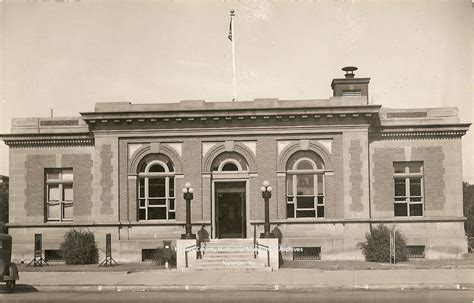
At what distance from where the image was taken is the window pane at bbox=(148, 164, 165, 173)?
29.4m

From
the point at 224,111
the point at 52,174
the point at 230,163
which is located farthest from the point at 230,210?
the point at 52,174

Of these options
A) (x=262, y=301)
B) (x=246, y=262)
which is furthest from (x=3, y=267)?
(x=246, y=262)

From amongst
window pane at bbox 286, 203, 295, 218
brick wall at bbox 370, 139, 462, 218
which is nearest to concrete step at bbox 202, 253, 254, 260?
window pane at bbox 286, 203, 295, 218

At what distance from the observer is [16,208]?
30.0m

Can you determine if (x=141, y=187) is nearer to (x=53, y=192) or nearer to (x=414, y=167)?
(x=53, y=192)

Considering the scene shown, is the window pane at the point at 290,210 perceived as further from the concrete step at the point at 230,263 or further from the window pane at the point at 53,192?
the window pane at the point at 53,192

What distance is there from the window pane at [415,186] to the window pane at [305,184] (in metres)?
4.94

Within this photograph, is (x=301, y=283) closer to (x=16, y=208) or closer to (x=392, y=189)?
(x=392, y=189)

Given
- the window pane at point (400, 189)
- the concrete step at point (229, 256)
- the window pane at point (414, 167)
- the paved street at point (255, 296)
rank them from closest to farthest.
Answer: the paved street at point (255, 296) → the concrete step at point (229, 256) → the window pane at point (400, 189) → the window pane at point (414, 167)

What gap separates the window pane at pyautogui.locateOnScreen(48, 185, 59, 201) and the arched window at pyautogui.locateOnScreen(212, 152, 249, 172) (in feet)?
26.3

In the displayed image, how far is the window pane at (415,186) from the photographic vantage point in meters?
29.5

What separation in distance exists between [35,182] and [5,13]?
1163 cm

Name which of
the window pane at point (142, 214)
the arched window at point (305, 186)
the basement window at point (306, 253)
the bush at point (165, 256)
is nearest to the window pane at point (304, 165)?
the arched window at point (305, 186)

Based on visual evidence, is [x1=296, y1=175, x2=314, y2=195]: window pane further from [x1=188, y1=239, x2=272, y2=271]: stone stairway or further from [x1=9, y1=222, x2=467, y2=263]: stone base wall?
[x1=188, y1=239, x2=272, y2=271]: stone stairway
